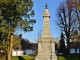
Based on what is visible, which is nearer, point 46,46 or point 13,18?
point 46,46

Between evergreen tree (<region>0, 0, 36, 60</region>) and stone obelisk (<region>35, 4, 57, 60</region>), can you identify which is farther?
evergreen tree (<region>0, 0, 36, 60</region>)

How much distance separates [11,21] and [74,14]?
12.9 metres

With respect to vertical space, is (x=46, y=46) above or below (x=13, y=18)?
below

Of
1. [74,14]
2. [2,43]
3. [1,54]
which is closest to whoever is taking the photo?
[2,43]

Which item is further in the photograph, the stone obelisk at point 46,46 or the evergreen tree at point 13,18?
the evergreen tree at point 13,18

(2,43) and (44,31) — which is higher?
(44,31)

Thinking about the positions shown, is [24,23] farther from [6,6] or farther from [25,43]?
[25,43]

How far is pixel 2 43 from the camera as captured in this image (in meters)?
25.0

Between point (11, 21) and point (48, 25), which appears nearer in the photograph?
point (48, 25)

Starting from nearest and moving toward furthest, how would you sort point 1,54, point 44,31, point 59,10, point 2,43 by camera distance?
point 44,31 → point 2,43 → point 1,54 → point 59,10

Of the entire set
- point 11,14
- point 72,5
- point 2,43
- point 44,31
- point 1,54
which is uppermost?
point 72,5

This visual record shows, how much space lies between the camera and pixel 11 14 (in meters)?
25.5

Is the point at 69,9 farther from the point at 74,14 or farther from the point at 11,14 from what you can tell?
the point at 11,14

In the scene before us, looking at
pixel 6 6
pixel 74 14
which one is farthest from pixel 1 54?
pixel 74 14
